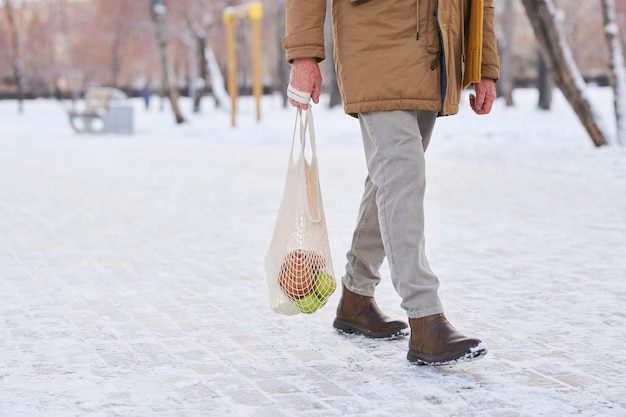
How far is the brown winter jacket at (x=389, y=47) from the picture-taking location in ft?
12.7

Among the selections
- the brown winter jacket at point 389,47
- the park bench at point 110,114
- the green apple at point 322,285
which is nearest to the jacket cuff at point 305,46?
the brown winter jacket at point 389,47

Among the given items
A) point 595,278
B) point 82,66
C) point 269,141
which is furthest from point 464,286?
point 82,66

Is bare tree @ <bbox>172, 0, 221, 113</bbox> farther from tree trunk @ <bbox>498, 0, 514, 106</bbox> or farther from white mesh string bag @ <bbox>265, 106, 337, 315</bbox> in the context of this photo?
white mesh string bag @ <bbox>265, 106, 337, 315</bbox>

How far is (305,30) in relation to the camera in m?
3.93

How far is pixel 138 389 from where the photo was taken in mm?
3688

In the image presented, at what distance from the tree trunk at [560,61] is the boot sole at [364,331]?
31.6ft

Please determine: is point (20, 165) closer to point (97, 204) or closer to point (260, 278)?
A: point (97, 204)

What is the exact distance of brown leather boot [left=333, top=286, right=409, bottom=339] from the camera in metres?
4.36

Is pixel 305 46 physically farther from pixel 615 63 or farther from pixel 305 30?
pixel 615 63

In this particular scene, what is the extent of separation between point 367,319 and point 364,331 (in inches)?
2.4

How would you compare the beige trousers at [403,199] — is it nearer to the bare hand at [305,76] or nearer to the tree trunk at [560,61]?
the bare hand at [305,76]

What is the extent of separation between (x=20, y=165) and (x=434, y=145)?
666 centimetres

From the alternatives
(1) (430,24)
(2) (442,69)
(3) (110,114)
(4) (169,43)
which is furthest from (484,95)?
(4) (169,43)

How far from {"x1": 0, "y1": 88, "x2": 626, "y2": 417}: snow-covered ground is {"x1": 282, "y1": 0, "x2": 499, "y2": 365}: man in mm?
215
